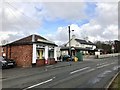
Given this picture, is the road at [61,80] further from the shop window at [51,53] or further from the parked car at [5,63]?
the shop window at [51,53]

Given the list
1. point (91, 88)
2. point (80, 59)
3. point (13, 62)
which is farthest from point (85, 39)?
point (91, 88)

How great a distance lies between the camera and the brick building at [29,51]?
34.4m

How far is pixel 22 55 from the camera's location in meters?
34.9

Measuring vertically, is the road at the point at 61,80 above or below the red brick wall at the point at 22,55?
below

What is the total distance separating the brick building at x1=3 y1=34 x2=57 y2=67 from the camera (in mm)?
34438

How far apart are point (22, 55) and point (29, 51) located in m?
1.16

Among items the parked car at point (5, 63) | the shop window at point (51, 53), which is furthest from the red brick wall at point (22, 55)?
the shop window at point (51, 53)

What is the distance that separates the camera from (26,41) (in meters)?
35.9

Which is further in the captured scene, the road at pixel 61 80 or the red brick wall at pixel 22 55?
the red brick wall at pixel 22 55

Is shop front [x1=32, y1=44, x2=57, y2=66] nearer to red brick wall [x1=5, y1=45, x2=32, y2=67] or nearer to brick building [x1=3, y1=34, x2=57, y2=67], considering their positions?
brick building [x1=3, y1=34, x2=57, y2=67]

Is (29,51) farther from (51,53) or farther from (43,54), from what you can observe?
(51,53)

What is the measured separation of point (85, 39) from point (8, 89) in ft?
386

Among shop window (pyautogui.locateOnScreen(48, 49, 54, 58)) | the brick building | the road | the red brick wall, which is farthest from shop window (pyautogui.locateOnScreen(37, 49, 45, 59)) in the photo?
the road

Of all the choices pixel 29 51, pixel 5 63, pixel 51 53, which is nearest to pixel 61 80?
pixel 5 63
